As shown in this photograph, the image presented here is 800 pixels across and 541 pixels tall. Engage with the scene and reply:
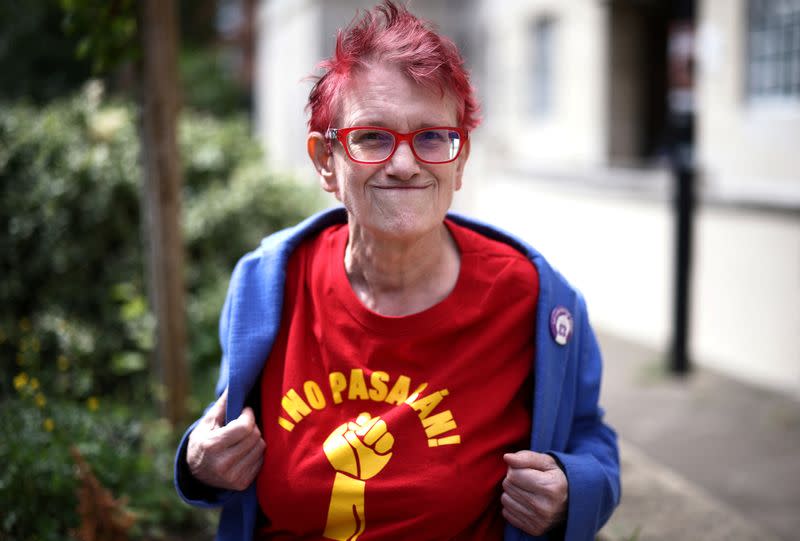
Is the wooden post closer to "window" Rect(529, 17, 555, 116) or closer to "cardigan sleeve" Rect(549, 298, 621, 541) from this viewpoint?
"cardigan sleeve" Rect(549, 298, 621, 541)

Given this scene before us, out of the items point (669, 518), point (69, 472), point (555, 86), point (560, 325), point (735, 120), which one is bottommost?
point (669, 518)

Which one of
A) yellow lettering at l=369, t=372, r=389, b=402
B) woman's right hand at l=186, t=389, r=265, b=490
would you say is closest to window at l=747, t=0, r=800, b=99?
yellow lettering at l=369, t=372, r=389, b=402

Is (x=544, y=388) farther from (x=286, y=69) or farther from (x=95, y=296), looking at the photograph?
(x=286, y=69)

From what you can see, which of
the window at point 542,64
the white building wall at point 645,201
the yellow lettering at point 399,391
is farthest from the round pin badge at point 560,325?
the window at point 542,64

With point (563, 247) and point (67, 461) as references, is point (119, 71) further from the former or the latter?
point (67, 461)

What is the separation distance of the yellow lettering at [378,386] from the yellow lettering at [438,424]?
0.37 feet

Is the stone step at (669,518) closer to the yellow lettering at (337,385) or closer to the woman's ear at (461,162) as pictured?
the yellow lettering at (337,385)

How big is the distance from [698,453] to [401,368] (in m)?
3.63

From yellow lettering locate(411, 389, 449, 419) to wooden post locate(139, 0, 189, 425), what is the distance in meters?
2.20

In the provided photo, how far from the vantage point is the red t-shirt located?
1696 millimetres

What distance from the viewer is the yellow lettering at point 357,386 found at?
1.74 meters

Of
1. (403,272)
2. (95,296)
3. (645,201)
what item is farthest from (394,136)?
(645,201)

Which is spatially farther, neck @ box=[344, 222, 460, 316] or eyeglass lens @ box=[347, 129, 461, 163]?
neck @ box=[344, 222, 460, 316]

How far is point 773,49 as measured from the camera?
754cm
